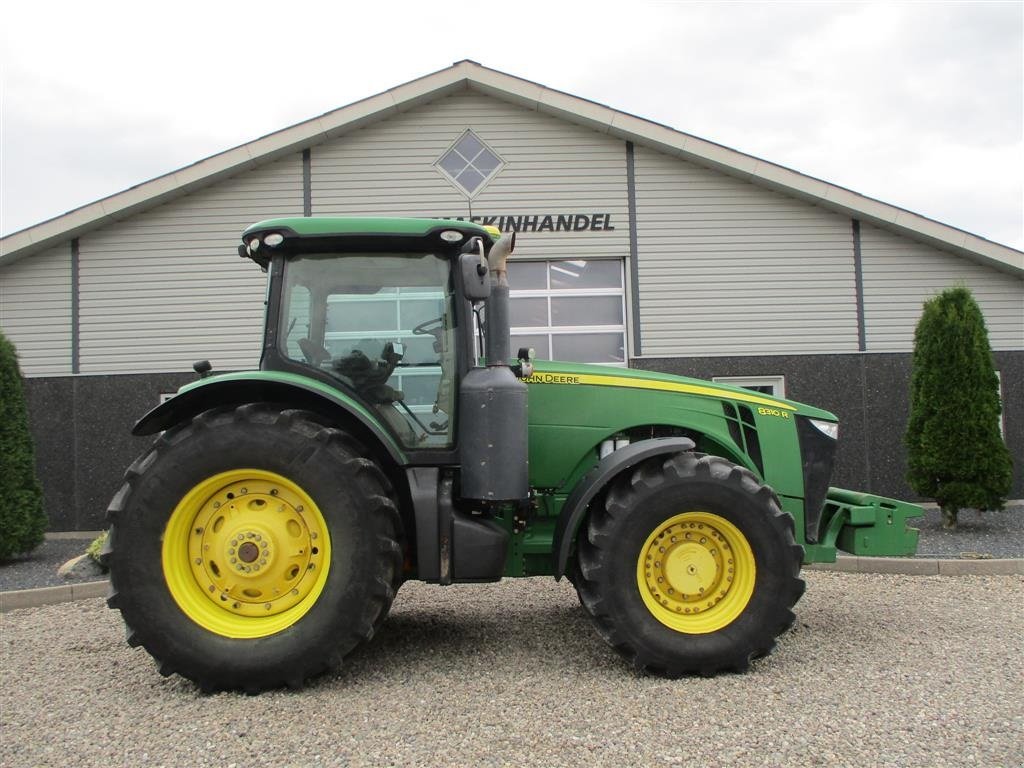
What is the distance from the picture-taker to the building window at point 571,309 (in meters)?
11.0

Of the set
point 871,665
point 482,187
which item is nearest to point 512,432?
point 871,665

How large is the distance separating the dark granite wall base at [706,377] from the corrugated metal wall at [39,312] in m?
0.35

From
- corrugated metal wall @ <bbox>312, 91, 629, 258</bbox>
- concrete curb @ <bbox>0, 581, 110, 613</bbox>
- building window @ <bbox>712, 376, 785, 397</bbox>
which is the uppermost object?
corrugated metal wall @ <bbox>312, 91, 629, 258</bbox>

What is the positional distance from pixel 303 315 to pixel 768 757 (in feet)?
9.98

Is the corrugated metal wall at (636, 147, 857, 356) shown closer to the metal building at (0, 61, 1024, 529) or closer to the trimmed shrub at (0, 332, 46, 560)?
the metal building at (0, 61, 1024, 529)

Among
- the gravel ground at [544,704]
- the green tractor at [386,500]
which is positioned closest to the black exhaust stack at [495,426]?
the green tractor at [386,500]

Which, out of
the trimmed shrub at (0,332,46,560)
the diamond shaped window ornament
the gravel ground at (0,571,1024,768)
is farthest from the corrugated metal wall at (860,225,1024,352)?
the trimmed shrub at (0,332,46,560)

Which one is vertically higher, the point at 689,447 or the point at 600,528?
the point at 689,447

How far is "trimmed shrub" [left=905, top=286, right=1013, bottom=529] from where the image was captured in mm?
8969

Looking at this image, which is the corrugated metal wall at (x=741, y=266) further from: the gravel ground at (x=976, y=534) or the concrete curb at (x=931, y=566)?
the concrete curb at (x=931, y=566)

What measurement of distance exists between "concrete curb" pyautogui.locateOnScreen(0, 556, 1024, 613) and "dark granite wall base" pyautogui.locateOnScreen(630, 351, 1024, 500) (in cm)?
369

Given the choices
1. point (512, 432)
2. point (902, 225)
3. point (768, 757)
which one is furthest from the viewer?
point (902, 225)

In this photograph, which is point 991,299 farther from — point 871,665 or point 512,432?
point 512,432

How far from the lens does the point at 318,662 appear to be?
409 centimetres
